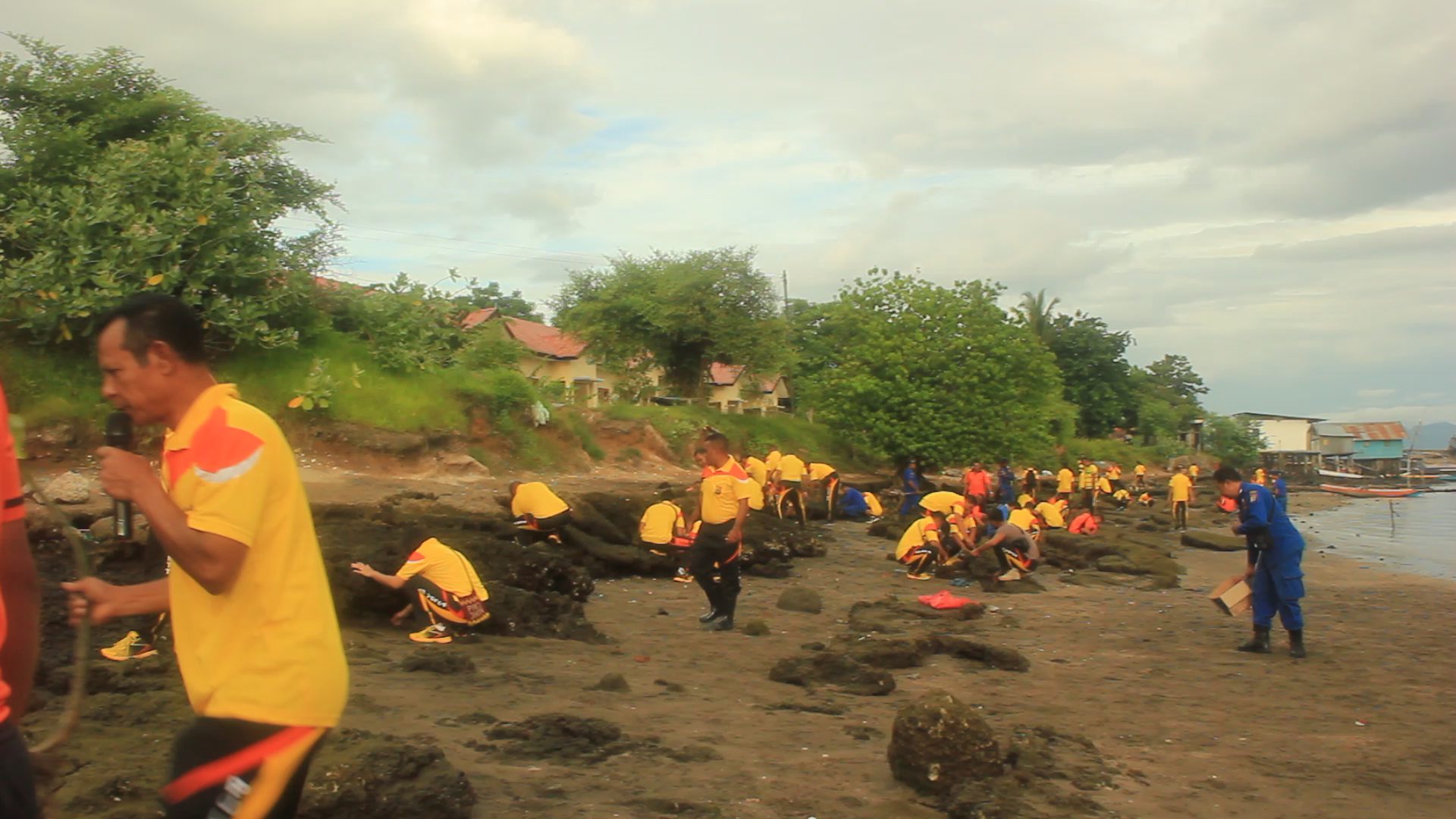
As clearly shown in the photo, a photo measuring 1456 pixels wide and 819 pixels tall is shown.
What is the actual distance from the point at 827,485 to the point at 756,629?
657 inches

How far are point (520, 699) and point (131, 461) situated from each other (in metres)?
5.00

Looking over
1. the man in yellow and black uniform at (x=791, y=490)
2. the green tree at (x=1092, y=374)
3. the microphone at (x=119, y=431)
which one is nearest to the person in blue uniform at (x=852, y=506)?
the man in yellow and black uniform at (x=791, y=490)

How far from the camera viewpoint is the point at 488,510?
53.7 feet

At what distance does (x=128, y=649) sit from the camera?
24.1ft

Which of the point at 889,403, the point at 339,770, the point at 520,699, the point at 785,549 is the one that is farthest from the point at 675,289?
the point at 339,770

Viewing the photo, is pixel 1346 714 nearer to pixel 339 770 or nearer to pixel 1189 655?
pixel 1189 655

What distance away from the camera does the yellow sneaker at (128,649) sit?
727 centimetres

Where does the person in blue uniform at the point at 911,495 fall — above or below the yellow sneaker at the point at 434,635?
above

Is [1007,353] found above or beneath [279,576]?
above

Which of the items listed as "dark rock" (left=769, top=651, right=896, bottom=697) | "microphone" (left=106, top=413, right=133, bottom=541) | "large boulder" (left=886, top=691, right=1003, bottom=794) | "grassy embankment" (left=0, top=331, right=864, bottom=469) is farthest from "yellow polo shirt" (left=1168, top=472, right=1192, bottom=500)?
"microphone" (left=106, top=413, right=133, bottom=541)

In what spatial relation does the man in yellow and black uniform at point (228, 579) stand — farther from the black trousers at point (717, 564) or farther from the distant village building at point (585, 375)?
the distant village building at point (585, 375)

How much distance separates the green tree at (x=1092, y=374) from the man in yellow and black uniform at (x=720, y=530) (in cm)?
5415

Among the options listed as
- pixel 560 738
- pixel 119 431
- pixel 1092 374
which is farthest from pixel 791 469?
pixel 1092 374

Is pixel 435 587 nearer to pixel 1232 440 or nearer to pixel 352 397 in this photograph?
pixel 352 397
